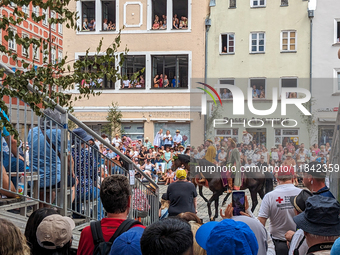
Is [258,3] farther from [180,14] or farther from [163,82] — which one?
[163,82]

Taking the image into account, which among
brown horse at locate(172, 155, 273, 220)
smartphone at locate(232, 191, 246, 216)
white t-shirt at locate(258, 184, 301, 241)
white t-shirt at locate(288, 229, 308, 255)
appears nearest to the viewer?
white t-shirt at locate(288, 229, 308, 255)

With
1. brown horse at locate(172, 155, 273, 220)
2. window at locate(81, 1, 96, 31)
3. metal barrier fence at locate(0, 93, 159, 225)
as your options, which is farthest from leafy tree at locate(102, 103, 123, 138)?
metal barrier fence at locate(0, 93, 159, 225)

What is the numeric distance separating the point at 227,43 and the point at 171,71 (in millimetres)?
3983

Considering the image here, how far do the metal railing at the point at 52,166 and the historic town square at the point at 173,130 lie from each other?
15 millimetres

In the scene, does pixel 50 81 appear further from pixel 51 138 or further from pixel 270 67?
pixel 270 67

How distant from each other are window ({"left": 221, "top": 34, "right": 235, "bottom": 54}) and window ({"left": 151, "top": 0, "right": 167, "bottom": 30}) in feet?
10.7

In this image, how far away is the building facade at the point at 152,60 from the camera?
91.0ft

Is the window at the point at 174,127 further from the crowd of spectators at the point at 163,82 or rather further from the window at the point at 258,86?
the window at the point at 258,86

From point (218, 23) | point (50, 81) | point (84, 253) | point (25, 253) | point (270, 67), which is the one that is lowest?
point (84, 253)

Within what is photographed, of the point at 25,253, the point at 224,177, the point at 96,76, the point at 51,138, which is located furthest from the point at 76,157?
the point at 224,177

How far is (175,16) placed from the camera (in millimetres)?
28641

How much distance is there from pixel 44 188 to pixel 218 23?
25231 millimetres

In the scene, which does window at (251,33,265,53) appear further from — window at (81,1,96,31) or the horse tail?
the horse tail

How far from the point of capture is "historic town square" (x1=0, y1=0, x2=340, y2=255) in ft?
10.1
